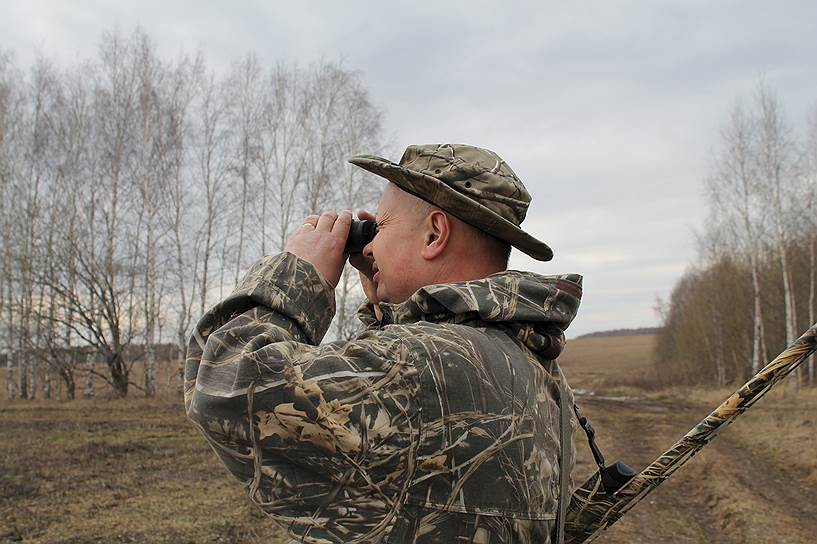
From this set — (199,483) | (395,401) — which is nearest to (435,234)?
(395,401)

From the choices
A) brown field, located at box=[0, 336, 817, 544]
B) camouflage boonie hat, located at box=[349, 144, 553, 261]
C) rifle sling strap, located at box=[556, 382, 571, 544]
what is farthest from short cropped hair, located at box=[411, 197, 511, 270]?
brown field, located at box=[0, 336, 817, 544]

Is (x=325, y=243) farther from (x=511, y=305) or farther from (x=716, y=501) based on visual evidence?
(x=716, y=501)

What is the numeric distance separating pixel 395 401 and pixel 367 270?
0.57 m

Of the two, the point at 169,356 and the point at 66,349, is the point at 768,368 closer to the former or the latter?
the point at 66,349

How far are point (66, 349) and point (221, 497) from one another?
17.9 m

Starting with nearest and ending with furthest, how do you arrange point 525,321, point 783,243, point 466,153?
point 525,321 → point 466,153 → point 783,243

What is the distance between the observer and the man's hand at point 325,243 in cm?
151

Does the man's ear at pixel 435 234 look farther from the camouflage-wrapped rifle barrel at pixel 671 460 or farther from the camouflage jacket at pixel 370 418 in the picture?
the camouflage-wrapped rifle barrel at pixel 671 460

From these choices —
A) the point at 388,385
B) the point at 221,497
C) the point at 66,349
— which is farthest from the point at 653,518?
the point at 66,349

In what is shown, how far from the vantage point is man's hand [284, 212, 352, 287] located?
151cm

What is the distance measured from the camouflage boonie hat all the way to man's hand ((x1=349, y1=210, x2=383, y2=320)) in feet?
0.41

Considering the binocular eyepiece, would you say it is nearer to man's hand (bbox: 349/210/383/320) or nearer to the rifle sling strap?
man's hand (bbox: 349/210/383/320)

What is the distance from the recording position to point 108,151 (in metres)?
23.5

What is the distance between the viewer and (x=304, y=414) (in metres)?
1.22
